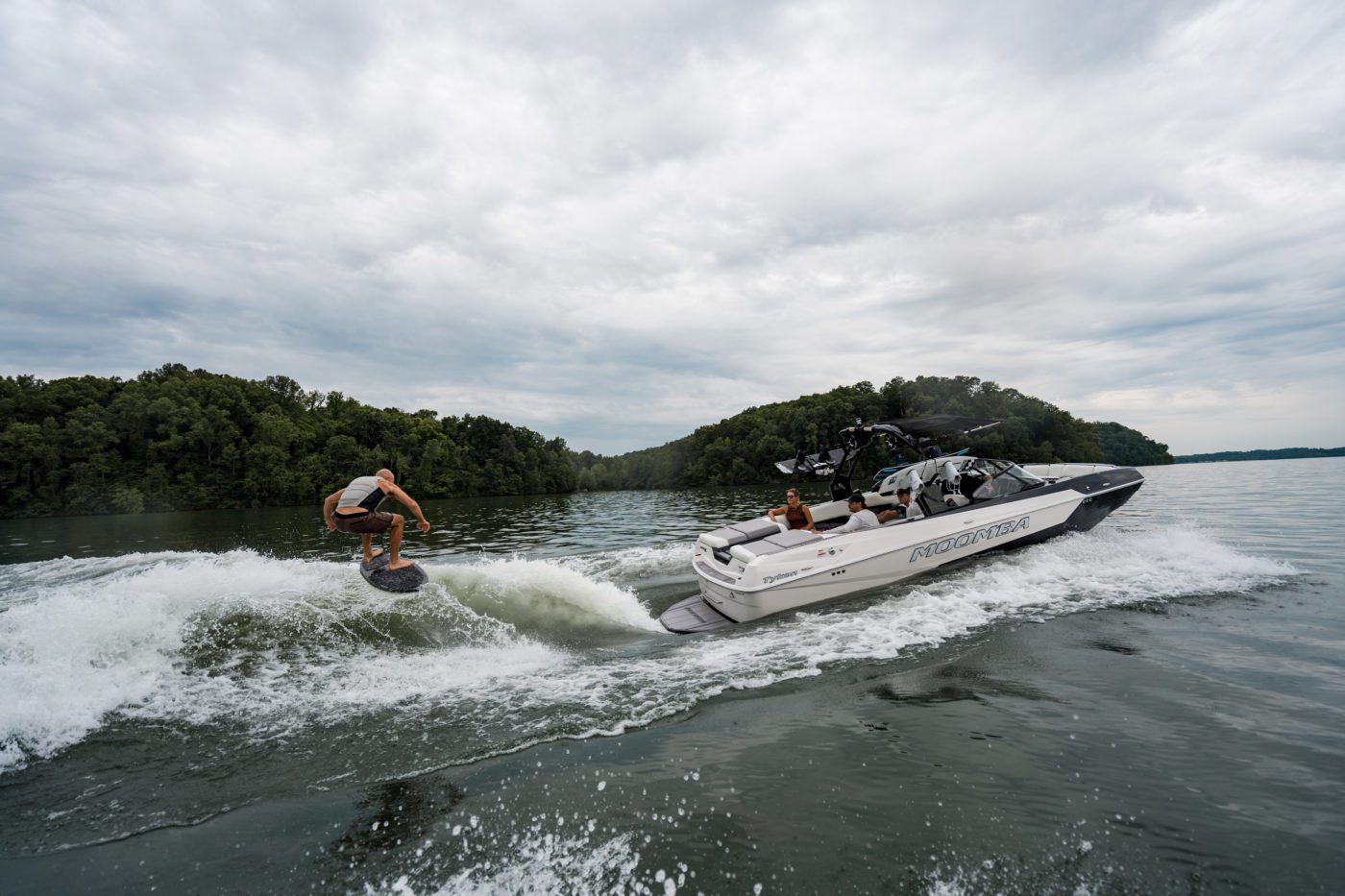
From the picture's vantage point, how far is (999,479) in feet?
37.8

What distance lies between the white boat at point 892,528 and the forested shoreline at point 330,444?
45492mm

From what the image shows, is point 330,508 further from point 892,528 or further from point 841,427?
point 841,427

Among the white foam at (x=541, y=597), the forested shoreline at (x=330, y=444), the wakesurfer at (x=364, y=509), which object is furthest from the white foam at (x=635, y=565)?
the forested shoreline at (x=330, y=444)

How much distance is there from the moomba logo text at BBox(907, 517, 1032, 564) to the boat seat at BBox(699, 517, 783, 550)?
2.30m

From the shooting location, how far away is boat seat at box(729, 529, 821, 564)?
8742 millimetres

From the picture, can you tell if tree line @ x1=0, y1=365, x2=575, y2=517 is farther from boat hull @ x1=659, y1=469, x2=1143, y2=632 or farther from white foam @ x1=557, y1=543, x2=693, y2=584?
boat hull @ x1=659, y1=469, x2=1143, y2=632

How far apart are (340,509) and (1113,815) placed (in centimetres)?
834

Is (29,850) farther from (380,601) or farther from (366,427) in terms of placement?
(366,427)

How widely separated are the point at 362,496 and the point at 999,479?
10871 millimetres

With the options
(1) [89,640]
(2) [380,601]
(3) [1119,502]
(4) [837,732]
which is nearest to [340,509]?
(2) [380,601]

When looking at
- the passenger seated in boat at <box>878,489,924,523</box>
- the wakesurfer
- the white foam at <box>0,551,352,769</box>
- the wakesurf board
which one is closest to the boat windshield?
the passenger seated in boat at <box>878,489,924,523</box>

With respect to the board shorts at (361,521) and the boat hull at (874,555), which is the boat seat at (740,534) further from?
the board shorts at (361,521)

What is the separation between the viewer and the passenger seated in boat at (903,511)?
34.2 ft

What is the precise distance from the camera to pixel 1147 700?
200 inches
